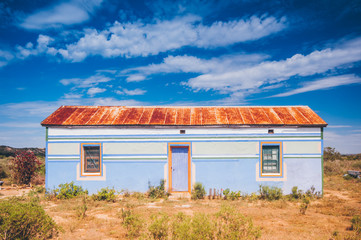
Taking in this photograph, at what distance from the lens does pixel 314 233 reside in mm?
6312

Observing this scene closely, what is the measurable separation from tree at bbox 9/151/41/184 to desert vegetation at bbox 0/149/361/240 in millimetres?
569

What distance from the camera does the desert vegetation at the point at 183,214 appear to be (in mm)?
5312

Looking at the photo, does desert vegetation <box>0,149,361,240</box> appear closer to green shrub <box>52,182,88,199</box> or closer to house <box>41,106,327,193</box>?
green shrub <box>52,182,88,199</box>

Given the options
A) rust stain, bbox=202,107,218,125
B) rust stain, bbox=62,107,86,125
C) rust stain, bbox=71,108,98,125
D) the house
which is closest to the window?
the house

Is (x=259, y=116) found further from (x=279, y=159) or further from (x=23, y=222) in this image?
(x=23, y=222)

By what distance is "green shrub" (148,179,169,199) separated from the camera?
10.2 m

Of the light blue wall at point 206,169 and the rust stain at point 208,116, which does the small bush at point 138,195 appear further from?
the rust stain at point 208,116

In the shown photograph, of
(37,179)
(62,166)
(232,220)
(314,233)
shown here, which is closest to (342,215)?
(314,233)

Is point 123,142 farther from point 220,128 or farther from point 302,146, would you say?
point 302,146

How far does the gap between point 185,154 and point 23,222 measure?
22.1ft

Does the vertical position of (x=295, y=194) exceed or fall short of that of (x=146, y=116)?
it falls short

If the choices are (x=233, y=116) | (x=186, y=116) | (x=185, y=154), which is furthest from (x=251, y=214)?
(x=186, y=116)

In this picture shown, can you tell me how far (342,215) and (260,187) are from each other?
10.4ft

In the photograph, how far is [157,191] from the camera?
405 inches
